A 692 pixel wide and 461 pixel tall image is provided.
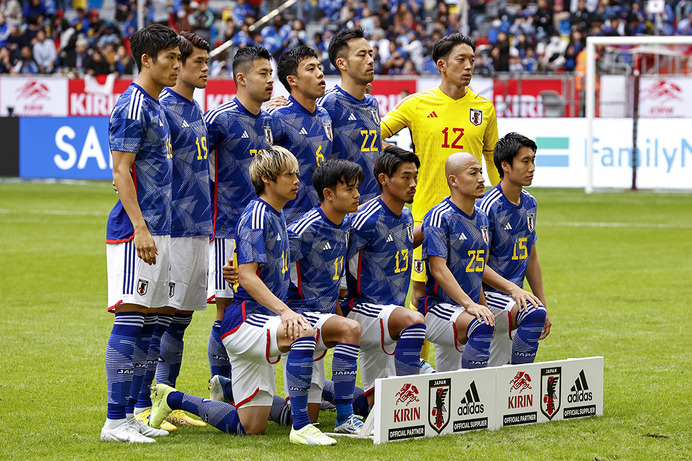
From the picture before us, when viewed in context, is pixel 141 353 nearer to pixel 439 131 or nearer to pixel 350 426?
pixel 350 426

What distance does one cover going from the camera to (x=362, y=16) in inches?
1096

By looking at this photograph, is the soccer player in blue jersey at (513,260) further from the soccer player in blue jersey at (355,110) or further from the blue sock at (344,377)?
the blue sock at (344,377)

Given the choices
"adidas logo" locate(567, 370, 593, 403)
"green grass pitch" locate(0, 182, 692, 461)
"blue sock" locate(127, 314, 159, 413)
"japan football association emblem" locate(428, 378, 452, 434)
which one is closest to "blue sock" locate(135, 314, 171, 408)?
"blue sock" locate(127, 314, 159, 413)

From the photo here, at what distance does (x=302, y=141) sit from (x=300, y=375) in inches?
64.6

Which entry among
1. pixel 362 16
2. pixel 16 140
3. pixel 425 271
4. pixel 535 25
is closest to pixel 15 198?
pixel 16 140

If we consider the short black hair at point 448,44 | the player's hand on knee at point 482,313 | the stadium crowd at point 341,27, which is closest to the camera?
the player's hand on knee at point 482,313

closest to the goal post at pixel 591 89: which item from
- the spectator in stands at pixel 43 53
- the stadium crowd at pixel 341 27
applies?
the stadium crowd at pixel 341 27

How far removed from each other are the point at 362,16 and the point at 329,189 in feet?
75.8

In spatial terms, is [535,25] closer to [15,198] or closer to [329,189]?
[15,198]

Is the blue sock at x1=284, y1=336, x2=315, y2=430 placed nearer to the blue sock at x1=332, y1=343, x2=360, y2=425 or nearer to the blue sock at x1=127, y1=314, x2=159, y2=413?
the blue sock at x1=332, y1=343, x2=360, y2=425

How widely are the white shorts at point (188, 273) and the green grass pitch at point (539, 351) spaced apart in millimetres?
740

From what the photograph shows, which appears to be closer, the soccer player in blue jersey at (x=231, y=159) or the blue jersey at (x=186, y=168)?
the blue jersey at (x=186, y=168)

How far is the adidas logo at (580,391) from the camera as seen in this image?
5.62 meters

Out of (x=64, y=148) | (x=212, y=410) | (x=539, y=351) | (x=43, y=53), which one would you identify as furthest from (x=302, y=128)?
(x=43, y=53)
